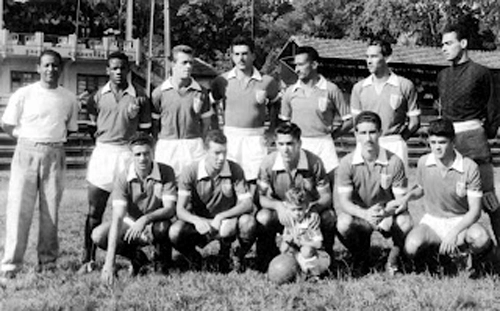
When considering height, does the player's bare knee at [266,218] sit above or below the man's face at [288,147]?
below

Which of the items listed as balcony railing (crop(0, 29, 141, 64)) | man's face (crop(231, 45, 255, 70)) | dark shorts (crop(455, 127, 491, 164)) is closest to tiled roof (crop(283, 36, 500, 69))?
balcony railing (crop(0, 29, 141, 64))

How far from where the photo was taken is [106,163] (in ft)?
20.7

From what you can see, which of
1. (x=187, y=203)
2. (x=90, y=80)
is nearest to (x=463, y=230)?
(x=187, y=203)

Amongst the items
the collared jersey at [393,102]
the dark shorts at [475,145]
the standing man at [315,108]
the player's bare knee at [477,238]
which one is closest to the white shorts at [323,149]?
the standing man at [315,108]

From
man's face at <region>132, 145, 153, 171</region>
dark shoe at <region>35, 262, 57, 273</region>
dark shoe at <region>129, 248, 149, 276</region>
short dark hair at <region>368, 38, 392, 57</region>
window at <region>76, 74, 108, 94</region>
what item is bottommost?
dark shoe at <region>35, 262, 57, 273</region>

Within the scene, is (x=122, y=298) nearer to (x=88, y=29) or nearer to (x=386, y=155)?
(x=386, y=155)

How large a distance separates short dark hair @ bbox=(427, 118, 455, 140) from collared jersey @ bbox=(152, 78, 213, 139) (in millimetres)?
2303

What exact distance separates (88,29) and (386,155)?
4015 cm

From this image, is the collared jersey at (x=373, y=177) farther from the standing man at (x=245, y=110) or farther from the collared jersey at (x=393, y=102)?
the standing man at (x=245, y=110)

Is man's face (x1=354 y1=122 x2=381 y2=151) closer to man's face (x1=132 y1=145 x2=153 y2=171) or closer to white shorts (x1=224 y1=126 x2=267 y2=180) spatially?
white shorts (x1=224 y1=126 x2=267 y2=180)

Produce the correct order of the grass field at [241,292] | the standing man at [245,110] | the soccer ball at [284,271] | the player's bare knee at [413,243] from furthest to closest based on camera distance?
1. the standing man at [245,110]
2. the player's bare knee at [413,243]
3. the soccer ball at [284,271]
4. the grass field at [241,292]

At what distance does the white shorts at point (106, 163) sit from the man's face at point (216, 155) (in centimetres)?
86

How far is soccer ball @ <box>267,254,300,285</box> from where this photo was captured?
5.43m

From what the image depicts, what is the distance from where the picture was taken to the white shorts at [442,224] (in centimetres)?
569
